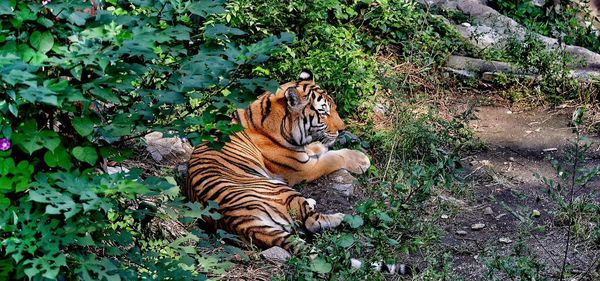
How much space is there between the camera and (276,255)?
4.73 meters

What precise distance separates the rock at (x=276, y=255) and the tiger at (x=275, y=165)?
56 mm

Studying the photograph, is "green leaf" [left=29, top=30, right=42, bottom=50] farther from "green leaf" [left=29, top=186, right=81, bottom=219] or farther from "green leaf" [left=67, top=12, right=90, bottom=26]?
"green leaf" [left=29, top=186, right=81, bottom=219]

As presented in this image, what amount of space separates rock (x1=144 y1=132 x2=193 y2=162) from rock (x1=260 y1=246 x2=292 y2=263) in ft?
4.83

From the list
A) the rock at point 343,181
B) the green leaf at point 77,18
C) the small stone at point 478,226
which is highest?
the green leaf at point 77,18

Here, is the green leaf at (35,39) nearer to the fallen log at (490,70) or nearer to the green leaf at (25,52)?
the green leaf at (25,52)

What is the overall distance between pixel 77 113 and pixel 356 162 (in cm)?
327

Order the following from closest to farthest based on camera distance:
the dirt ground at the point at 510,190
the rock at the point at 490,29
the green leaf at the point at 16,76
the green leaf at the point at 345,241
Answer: the green leaf at the point at 16,76
the green leaf at the point at 345,241
the dirt ground at the point at 510,190
the rock at the point at 490,29

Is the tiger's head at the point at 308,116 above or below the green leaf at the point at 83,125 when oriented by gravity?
below

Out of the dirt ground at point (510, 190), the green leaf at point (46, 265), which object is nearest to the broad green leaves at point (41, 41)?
the green leaf at point (46, 265)

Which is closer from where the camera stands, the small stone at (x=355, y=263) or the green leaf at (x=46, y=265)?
the green leaf at (x=46, y=265)

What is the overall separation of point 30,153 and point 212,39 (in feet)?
2.41

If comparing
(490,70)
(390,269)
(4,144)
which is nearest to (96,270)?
(4,144)

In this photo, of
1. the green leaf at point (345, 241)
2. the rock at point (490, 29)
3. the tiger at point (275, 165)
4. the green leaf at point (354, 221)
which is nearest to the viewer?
the green leaf at point (345, 241)

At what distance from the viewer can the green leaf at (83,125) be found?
2842 mm
